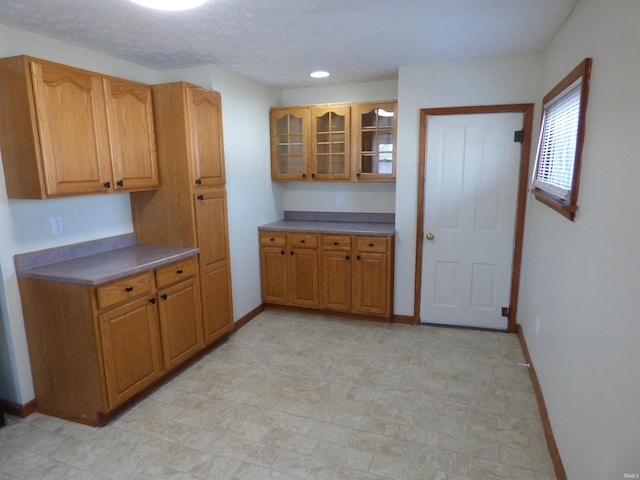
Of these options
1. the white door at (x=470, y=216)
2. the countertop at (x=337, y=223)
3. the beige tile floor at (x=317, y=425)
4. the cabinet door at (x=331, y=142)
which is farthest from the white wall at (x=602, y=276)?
the cabinet door at (x=331, y=142)

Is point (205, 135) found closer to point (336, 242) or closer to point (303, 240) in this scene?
point (303, 240)

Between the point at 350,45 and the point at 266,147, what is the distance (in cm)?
161

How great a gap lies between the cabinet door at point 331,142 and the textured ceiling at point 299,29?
0.62 metres

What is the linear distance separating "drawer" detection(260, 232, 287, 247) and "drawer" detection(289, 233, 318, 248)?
0.08 meters

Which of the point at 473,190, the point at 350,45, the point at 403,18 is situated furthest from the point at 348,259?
the point at 403,18

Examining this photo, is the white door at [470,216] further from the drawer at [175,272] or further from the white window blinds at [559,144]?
the drawer at [175,272]

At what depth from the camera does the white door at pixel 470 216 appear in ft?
11.2

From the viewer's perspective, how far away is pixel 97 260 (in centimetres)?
271

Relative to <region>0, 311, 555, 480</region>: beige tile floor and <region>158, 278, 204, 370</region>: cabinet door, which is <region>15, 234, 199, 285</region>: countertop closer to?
<region>158, 278, 204, 370</region>: cabinet door

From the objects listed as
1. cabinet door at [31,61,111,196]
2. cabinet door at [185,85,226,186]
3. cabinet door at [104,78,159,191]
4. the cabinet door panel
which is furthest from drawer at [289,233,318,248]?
cabinet door at [31,61,111,196]

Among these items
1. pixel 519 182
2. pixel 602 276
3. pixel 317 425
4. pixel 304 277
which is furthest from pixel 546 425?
pixel 304 277

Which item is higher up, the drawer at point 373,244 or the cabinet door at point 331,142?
the cabinet door at point 331,142

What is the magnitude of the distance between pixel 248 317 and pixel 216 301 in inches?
27.8

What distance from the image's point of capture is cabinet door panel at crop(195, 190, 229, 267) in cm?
315
